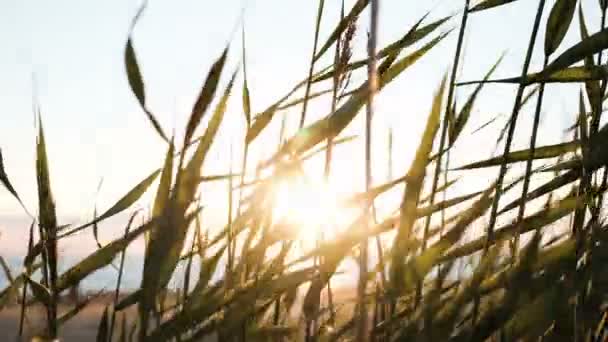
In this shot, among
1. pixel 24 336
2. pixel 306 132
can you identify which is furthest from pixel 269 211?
pixel 24 336

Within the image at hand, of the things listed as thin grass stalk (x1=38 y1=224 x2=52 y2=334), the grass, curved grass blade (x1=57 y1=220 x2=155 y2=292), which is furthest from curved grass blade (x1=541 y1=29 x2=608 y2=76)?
thin grass stalk (x1=38 y1=224 x2=52 y2=334)

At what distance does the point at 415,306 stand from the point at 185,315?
42cm

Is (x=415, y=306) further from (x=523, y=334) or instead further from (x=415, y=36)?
(x=415, y=36)

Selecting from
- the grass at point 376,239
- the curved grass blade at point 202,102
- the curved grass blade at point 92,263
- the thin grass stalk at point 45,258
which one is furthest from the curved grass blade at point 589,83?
the thin grass stalk at point 45,258

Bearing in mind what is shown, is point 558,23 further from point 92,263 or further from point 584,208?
point 92,263

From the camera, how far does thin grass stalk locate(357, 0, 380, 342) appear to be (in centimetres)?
130

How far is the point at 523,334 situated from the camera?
1.23 metres

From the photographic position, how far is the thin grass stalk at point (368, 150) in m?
1.30

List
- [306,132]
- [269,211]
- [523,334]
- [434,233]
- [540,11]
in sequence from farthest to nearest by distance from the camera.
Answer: [434,233], [269,211], [306,132], [540,11], [523,334]

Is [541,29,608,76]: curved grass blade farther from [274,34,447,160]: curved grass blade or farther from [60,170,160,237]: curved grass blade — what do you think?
[60,170,160,237]: curved grass blade

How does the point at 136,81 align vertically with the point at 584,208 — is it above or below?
above

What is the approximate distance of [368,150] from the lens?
150cm

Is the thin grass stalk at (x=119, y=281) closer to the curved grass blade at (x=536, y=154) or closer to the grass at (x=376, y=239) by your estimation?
the grass at (x=376, y=239)

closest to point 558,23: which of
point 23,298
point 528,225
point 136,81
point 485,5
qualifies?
point 485,5
